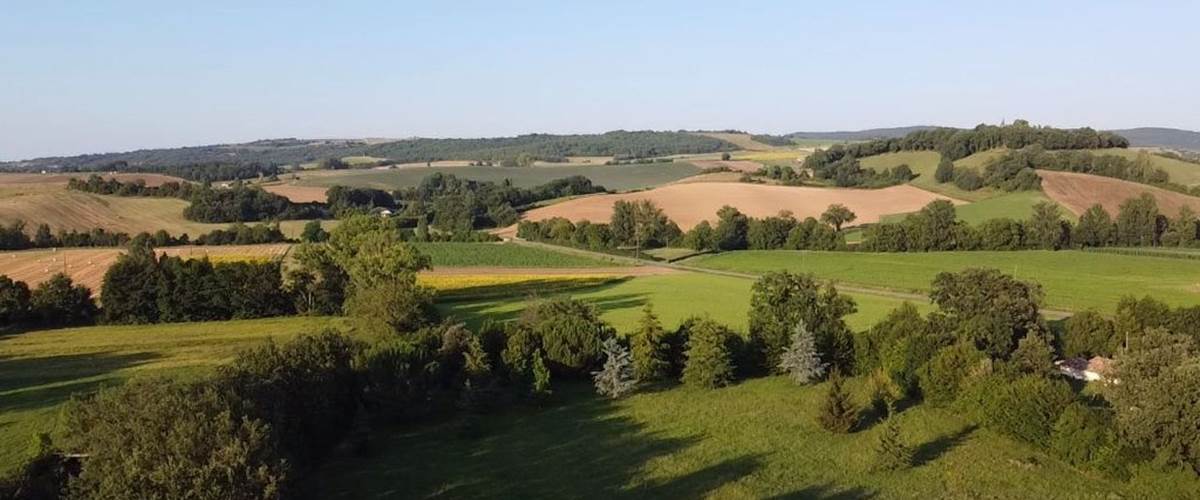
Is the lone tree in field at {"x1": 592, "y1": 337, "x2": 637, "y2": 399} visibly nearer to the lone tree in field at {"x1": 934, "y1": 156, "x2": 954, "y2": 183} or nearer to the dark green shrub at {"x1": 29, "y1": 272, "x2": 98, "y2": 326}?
the dark green shrub at {"x1": 29, "y1": 272, "x2": 98, "y2": 326}

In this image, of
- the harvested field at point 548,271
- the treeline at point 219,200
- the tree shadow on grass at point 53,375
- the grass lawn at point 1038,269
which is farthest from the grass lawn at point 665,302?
the treeline at point 219,200

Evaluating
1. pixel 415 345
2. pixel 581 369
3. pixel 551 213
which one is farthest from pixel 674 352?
pixel 551 213

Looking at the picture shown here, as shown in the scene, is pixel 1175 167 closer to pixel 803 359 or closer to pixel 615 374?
pixel 803 359

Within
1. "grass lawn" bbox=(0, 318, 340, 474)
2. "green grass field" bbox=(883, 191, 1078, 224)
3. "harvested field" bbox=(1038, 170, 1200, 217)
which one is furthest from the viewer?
"green grass field" bbox=(883, 191, 1078, 224)

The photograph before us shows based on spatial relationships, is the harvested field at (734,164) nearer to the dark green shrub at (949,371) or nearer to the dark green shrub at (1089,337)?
the dark green shrub at (1089,337)

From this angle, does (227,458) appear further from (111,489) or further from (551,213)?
(551,213)

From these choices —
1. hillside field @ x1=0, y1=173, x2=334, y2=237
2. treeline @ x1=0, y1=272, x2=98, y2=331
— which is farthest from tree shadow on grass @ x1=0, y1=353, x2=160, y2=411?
hillside field @ x1=0, y1=173, x2=334, y2=237
